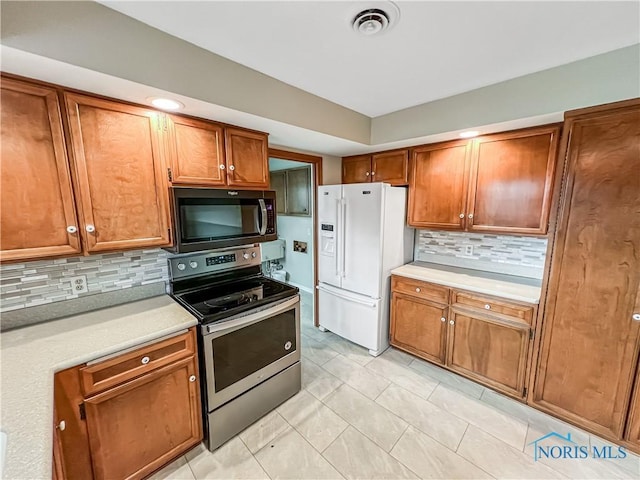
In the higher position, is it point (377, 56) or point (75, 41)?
point (377, 56)

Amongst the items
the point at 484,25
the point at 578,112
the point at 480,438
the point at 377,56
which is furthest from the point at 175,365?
→ the point at 578,112

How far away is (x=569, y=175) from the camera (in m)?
1.69

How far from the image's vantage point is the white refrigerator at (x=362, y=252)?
2.54 metres

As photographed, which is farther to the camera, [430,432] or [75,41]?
[430,432]

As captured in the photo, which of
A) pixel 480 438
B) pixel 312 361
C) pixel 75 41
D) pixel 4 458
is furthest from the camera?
pixel 312 361

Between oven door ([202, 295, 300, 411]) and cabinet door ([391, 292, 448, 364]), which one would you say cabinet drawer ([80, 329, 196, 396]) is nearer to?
oven door ([202, 295, 300, 411])

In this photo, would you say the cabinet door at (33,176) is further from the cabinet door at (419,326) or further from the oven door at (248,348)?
the cabinet door at (419,326)

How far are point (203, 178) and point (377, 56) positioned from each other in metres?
1.34

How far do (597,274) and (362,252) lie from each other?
5.40 ft

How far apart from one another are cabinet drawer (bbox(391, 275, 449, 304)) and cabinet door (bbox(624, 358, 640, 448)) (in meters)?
1.14

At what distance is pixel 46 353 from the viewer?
1.23 m

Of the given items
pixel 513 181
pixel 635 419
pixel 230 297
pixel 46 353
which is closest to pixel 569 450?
pixel 635 419

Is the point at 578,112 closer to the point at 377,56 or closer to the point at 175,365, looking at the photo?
the point at 377,56

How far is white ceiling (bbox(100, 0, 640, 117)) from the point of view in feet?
3.82
